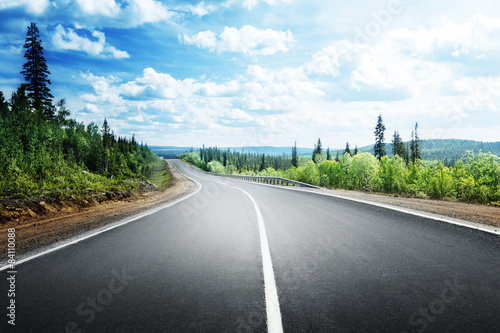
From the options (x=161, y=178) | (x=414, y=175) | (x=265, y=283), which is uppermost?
(x=265, y=283)

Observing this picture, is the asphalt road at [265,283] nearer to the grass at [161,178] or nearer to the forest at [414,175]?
the forest at [414,175]

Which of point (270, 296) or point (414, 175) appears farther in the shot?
point (414, 175)

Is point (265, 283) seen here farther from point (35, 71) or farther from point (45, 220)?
point (35, 71)

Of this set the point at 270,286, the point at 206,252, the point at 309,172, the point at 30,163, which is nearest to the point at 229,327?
the point at 270,286

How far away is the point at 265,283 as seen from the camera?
3.34m

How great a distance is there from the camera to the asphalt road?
2469 millimetres

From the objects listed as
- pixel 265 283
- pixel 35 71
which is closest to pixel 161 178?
pixel 35 71

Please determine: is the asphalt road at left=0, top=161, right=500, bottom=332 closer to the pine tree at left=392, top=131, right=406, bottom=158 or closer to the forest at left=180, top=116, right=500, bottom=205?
the forest at left=180, top=116, right=500, bottom=205

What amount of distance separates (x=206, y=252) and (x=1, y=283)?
2.79 metres

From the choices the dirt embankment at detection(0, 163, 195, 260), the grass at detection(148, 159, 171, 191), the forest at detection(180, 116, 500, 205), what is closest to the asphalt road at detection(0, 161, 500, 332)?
the dirt embankment at detection(0, 163, 195, 260)

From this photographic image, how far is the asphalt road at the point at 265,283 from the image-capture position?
2.47m

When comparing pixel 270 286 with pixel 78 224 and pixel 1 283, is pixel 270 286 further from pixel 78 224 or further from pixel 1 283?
pixel 78 224

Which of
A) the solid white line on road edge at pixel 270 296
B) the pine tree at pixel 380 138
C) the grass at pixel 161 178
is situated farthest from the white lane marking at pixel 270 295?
the pine tree at pixel 380 138

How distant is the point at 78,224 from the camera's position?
7781 millimetres
